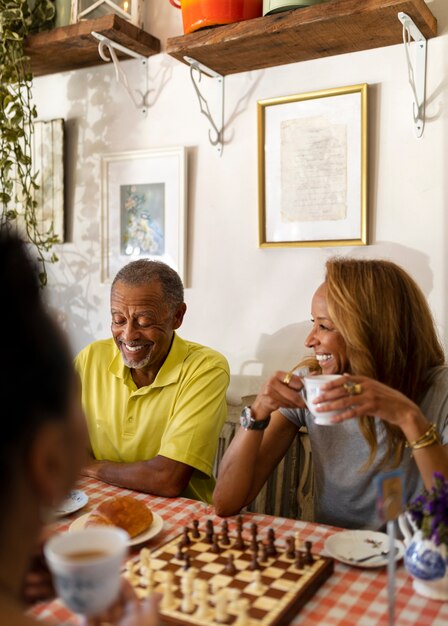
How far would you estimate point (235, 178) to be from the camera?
250cm

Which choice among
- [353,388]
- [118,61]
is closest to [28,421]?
[353,388]

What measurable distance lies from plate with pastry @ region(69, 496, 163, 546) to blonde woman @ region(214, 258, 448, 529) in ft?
0.75

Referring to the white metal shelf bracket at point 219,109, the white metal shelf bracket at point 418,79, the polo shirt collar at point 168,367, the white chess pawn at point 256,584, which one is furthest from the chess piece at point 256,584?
the white metal shelf bracket at point 219,109

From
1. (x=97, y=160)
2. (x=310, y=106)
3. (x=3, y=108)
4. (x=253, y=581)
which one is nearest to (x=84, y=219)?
(x=97, y=160)

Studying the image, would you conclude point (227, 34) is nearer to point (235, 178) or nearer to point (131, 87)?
point (235, 178)

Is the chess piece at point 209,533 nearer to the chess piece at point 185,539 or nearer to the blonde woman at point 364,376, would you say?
the chess piece at point 185,539

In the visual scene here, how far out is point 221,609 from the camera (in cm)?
112

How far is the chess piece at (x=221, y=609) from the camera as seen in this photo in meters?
1.11

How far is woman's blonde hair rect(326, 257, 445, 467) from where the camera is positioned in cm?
170

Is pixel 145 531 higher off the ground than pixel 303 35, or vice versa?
pixel 303 35

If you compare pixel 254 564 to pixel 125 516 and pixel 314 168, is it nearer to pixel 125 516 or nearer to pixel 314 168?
pixel 125 516

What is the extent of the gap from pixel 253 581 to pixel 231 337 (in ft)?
4.46

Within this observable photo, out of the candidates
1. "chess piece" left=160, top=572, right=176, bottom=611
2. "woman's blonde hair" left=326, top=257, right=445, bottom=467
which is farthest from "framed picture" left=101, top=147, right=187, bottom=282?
"chess piece" left=160, top=572, right=176, bottom=611

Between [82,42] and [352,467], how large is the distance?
6.12ft
